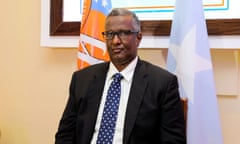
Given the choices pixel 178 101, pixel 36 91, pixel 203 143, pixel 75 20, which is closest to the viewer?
pixel 178 101

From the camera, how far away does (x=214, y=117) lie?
1.90m

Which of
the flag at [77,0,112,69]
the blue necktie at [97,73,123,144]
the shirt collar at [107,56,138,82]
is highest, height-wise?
the flag at [77,0,112,69]

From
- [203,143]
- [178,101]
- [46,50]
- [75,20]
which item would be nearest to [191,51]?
[178,101]

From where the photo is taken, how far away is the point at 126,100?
71.8 inches

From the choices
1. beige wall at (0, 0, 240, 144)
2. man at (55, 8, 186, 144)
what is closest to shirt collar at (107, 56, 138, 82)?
man at (55, 8, 186, 144)

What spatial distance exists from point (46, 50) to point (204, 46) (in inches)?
45.3

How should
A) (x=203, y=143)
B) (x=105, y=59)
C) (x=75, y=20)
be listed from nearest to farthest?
(x=203, y=143) → (x=105, y=59) → (x=75, y=20)

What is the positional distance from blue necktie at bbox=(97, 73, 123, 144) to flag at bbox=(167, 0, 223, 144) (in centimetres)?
35

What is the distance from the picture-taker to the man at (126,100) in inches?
68.7

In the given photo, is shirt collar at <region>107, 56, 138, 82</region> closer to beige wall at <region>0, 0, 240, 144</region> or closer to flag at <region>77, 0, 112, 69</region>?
flag at <region>77, 0, 112, 69</region>

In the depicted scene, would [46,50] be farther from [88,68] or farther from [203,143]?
[203,143]

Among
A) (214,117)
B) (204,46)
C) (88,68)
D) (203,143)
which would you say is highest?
(204,46)

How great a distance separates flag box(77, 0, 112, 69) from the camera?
211 centimetres

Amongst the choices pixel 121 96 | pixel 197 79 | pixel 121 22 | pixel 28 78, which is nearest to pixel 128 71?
pixel 121 96
